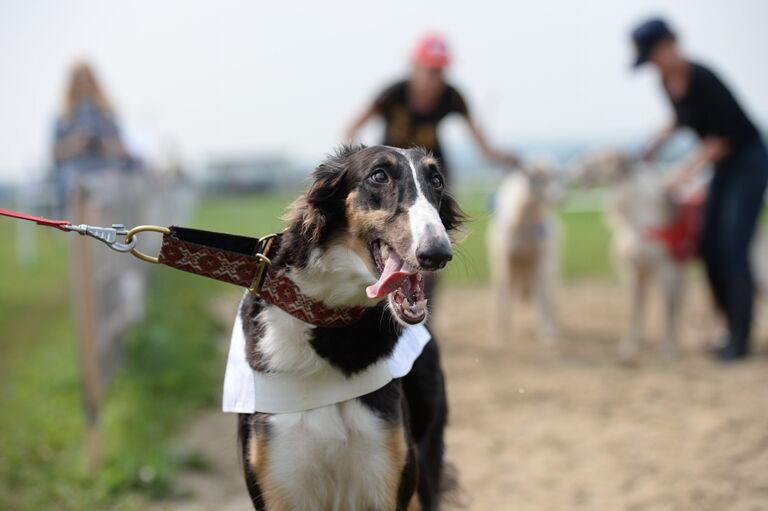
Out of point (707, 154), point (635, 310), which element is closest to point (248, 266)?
point (707, 154)

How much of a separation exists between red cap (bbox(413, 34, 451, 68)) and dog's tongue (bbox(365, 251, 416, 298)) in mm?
3889

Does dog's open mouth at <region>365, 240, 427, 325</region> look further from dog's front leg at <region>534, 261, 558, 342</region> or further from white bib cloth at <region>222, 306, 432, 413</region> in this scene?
dog's front leg at <region>534, 261, 558, 342</region>

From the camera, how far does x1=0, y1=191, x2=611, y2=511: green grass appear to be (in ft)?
15.1

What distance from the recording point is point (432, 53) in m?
6.11

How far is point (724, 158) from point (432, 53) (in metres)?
2.78

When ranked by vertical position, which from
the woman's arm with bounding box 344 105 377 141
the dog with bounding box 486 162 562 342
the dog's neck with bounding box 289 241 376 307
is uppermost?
the woman's arm with bounding box 344 105 377 141

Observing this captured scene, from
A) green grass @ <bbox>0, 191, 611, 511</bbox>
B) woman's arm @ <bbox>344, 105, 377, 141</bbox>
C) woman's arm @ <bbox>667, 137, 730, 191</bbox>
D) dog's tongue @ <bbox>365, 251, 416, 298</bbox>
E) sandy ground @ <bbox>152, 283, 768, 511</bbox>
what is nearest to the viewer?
dog's tongue @ <bbox>365, 251, 416, 298</bbox>

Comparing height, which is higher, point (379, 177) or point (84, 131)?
point (84, 131)

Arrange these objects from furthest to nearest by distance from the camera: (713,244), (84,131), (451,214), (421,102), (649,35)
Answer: (84,131)
(713,244)
(649,35)
(421,102)
(451,214)

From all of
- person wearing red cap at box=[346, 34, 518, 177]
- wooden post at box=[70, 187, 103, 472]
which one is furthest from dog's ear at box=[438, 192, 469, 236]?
person wearing red cap at box=[346, 34, 518, 177]

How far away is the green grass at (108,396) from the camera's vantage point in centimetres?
461

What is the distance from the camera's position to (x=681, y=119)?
734 cm

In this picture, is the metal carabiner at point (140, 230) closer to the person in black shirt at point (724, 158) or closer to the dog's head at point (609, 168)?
the person in black shirt at point (724, 158)

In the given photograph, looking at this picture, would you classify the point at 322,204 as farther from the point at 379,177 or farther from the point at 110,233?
the point at 110,233
